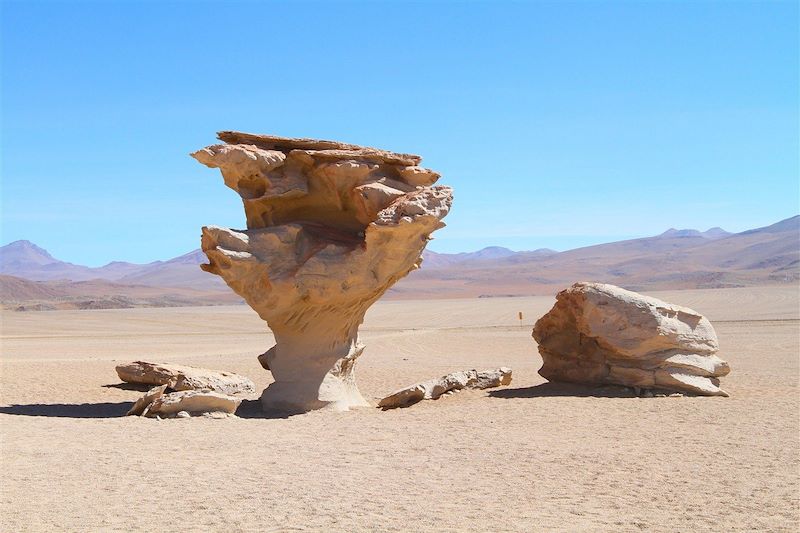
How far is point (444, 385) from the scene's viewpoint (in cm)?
Answer: 1391

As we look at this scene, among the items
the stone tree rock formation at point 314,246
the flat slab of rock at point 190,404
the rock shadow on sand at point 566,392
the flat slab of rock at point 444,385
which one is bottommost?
the rock shadow on sand at point 566,392

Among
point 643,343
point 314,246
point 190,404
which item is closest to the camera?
point 190,404

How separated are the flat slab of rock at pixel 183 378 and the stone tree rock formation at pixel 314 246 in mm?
1588

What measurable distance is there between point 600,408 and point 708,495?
4.80 meters

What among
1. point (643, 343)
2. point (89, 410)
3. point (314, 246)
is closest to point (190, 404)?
point (89, 410)

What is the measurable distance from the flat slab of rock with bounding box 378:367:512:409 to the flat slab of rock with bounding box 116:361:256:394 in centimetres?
323

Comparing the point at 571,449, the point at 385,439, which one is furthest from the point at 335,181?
the point at 571,449

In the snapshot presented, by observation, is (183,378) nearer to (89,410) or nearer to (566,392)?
(89,410)

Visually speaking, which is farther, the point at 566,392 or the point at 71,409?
the point at 566,392

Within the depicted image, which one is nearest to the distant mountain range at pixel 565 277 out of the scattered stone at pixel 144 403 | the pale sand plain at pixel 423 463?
the scattered stone at pixel 144 403

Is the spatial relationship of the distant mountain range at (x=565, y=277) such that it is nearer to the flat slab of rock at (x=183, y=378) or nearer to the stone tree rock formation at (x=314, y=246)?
the flat slab of rock at (x=183, y=378)

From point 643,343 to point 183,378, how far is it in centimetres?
774

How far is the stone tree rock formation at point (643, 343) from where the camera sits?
13.4 metres

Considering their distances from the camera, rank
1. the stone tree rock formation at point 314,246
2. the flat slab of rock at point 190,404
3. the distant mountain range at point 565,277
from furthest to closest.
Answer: the distant mountain range at point 565,277 → the stone tree rock formation at point 314,246 → the flat slab of rock at point 190,404
